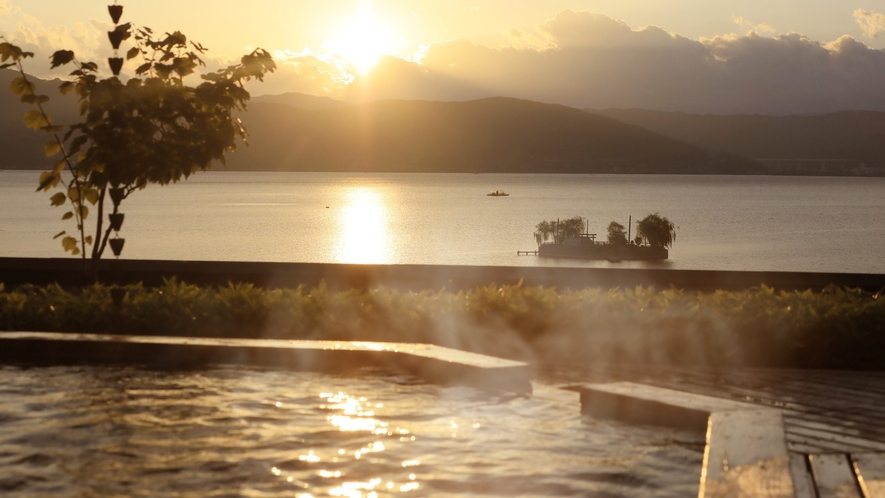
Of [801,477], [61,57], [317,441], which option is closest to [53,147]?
[61,57]

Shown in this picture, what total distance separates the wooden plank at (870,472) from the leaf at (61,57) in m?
11.8

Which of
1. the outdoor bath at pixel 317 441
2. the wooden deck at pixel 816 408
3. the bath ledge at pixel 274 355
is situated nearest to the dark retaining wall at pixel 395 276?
the bath ledge at pixel 274 355

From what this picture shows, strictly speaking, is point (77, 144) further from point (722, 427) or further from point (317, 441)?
point (722, 427)

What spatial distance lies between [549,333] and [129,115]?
23.9 ft

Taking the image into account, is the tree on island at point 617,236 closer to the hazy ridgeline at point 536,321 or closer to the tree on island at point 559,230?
the tree on island at point 559,230

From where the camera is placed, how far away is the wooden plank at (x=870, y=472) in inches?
185

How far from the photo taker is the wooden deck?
16.3 ft

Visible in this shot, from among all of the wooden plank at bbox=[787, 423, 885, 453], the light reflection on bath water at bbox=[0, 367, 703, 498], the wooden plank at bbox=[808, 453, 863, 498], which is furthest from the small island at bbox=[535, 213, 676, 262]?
the wooden plank at bbox=[808, 453, 863, 498]

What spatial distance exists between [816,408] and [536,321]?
4203mm

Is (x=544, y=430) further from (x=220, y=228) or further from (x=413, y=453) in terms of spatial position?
(x=220, y=228)

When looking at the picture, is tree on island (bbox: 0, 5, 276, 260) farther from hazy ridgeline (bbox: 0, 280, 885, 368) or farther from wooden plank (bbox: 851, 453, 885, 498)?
wooden plank (bbox: 851, 453, 885, 498)

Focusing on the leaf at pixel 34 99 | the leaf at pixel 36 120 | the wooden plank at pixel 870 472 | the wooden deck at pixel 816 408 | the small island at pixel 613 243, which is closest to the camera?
the wooden plank at pixel 870 472

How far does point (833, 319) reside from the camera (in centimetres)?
1047

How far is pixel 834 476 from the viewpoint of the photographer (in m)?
5.02
